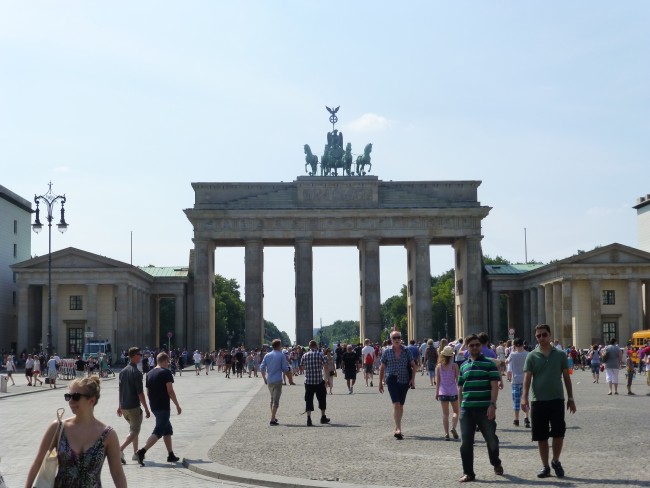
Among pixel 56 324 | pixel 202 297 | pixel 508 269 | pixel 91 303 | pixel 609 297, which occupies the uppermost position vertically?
pixel 508 269

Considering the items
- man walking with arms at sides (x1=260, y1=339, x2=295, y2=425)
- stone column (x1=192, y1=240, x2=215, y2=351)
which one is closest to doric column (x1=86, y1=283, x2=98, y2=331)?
stone column (x1=192, y1=240, x2=215, y2=351)

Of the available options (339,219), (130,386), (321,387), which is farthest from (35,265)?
(130,386)

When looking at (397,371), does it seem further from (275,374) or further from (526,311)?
(526,311)

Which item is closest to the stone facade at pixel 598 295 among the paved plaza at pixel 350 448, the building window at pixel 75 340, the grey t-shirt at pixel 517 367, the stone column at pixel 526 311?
the stone column at pixel 526 311

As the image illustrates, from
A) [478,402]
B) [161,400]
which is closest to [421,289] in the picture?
[161,400]

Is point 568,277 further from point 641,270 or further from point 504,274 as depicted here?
point 504,274

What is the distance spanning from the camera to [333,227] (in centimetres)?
9569

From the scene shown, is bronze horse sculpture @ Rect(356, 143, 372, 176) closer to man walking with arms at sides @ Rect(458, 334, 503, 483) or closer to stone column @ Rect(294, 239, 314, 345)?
stone column @ Rect(294, 239, 314, 345)

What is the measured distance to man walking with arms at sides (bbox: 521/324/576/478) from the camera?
1570 cm

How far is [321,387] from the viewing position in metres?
26.9

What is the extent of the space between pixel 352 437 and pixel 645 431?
5878 millimetres

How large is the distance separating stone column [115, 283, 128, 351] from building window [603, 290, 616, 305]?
38538 mm

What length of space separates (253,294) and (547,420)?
80312mm

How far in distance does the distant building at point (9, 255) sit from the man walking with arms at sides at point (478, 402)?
86.3 metres
